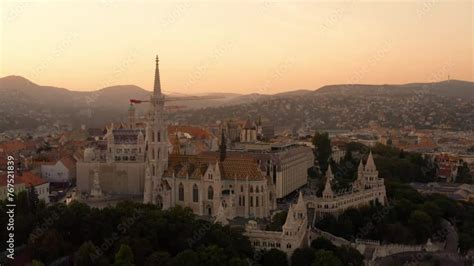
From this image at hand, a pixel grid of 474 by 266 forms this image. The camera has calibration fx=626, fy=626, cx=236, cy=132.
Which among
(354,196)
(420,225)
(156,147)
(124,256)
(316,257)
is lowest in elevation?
(420,225)

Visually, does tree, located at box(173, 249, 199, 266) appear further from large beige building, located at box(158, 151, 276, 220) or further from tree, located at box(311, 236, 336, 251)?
large beige building, located at box(158, 151, 276, 220)

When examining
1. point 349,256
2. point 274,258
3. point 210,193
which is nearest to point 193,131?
point 210,193

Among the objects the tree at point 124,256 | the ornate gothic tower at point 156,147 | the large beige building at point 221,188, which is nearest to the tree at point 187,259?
the tree at point 124,256

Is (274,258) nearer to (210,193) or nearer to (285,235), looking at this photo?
(285,235)

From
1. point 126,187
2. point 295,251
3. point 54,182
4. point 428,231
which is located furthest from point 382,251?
point 54,182

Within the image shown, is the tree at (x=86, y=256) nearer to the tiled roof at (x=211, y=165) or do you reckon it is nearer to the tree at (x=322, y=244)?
the tree at (x=322, y=244)

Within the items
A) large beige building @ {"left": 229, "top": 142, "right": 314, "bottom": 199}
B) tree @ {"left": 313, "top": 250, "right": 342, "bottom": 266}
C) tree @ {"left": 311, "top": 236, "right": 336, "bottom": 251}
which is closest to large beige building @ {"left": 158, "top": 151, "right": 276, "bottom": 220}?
large beige building @ {"left": 229, "top": 142, "right": 314, "bottom": 199}
